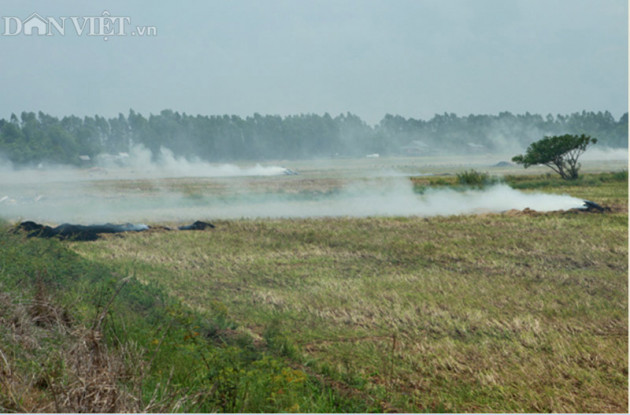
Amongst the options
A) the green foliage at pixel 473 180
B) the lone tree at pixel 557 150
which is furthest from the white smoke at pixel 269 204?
the lone tree at pixel 557 150

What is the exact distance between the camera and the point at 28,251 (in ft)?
37.8

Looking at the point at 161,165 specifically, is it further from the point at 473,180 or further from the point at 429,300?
the point at 429,300

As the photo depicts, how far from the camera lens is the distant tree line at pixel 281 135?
76000 millimetres

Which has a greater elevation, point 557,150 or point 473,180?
point 557,150

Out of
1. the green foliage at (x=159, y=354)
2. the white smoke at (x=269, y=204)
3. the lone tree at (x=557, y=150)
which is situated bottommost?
the white smoke at (x=269, y=204)

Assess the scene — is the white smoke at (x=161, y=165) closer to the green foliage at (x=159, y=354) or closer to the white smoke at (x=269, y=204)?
the white smoke at (x=269, y=204)

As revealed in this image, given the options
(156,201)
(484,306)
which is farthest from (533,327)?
(156,201)

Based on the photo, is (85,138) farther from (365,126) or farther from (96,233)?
(96,233)

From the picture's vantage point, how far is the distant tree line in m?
76.0

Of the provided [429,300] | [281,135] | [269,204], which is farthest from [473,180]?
[281,135]

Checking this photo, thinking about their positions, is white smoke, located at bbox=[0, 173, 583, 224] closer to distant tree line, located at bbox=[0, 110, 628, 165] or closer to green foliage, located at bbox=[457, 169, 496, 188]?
green foliage, located at bbox=[457, 169, 496, 188]

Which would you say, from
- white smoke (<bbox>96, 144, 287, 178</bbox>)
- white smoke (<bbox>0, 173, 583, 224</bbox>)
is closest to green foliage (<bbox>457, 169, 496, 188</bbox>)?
white smoke (<bbox>0, 173, 583, 224</bbox>)

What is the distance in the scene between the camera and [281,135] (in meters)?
99.8

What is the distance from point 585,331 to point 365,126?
4286 inches
